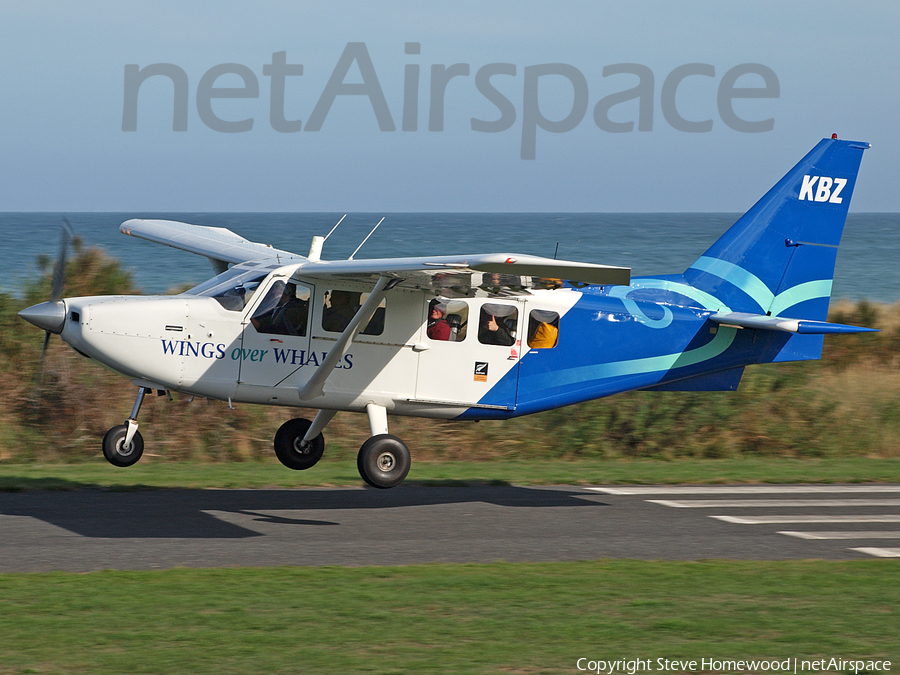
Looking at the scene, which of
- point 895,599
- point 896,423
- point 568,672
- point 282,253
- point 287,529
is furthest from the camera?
point 896,423

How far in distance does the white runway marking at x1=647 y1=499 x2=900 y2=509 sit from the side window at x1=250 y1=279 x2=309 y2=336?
5.15m

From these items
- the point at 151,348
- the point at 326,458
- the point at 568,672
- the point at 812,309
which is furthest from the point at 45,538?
the point at 812,309

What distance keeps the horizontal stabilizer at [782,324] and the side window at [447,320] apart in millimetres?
3395

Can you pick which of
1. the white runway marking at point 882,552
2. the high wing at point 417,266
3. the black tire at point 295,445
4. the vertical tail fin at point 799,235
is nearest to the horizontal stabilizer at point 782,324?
the vertical tail fin at point 799,235

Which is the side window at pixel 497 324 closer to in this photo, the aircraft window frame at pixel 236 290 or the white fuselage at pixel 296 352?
the white fuselage at pixel 296 352

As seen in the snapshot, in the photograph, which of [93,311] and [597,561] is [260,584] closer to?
[597,561]

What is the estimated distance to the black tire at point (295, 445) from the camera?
521 inches

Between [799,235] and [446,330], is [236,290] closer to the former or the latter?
[446,330]

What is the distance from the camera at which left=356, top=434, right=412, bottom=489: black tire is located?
11.6 m

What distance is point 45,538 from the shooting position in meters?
9.79

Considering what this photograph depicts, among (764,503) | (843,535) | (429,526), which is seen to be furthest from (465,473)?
(843,535)

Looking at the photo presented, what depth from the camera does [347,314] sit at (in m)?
11.7

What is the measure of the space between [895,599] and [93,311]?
8.32m

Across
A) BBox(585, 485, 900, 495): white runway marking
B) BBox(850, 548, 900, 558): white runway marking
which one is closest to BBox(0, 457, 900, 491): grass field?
BBox(585, 485, 900, 495): white runway marking
